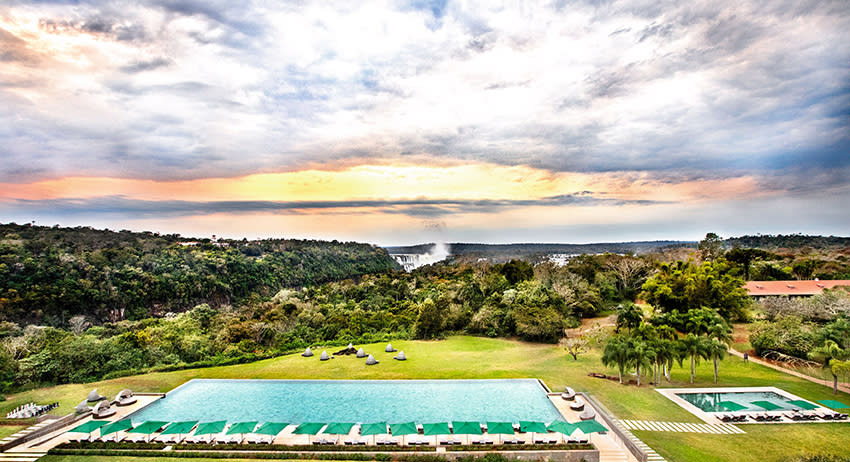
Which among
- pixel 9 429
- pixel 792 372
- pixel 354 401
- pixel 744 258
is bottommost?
pixel 9 429

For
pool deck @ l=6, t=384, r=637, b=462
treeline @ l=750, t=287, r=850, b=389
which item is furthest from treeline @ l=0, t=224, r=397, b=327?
treeline @ l=750, t=287, r=850, b=389

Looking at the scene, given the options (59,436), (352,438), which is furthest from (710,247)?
(59,436)

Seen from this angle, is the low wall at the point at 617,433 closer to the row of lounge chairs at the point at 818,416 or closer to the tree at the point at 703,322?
the row of lounge chairs at the point at 818,416

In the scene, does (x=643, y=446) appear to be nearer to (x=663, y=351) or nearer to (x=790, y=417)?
(x=663, y=351)

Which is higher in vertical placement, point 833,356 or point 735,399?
point 833,356

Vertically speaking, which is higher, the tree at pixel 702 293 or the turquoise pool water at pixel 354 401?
the tree at pixel 702 293

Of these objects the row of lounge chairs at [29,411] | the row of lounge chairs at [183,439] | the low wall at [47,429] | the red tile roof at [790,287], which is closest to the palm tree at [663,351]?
the row of lounge chairs at [183,439]

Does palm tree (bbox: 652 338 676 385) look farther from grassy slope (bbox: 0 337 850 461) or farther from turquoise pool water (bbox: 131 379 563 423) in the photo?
turquoise pool water (bbox: 131 379 563 423)

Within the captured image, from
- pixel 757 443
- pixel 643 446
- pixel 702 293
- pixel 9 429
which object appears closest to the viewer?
pixel 643 446
